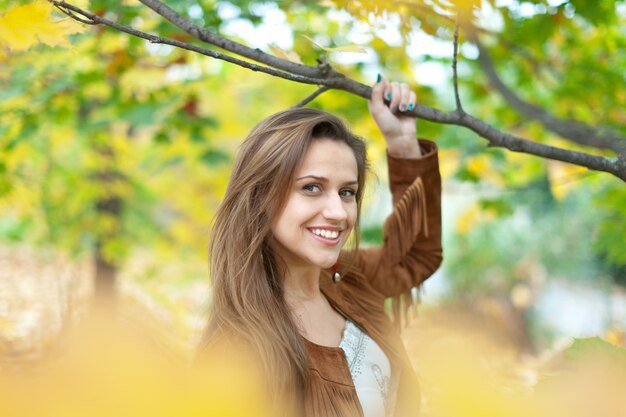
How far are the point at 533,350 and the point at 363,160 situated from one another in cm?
Answer: 481

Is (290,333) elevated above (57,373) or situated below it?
above

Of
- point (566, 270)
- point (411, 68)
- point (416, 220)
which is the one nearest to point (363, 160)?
point (416, 220)

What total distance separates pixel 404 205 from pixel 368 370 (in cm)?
50

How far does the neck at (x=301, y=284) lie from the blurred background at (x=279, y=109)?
33 centimetres

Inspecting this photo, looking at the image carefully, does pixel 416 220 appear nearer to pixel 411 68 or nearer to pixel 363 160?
pixel 363 160

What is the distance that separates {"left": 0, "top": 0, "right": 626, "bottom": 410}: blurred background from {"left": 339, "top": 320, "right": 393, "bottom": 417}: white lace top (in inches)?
6.6

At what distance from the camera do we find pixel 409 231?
1.73 meters

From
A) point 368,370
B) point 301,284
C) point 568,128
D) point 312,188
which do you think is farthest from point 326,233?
point 568,128

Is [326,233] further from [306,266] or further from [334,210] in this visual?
[306,266]

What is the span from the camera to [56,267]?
589cm

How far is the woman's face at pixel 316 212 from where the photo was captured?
1350 mm

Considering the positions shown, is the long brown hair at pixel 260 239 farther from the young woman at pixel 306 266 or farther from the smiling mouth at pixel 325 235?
the smiling mouth at pixel 325 235

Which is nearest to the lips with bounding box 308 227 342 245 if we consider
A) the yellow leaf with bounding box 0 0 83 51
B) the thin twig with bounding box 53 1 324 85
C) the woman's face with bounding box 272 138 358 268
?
the woman's face with bounding box 272 138 358 268

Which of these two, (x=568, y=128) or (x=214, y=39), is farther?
(x=568, y=128)
